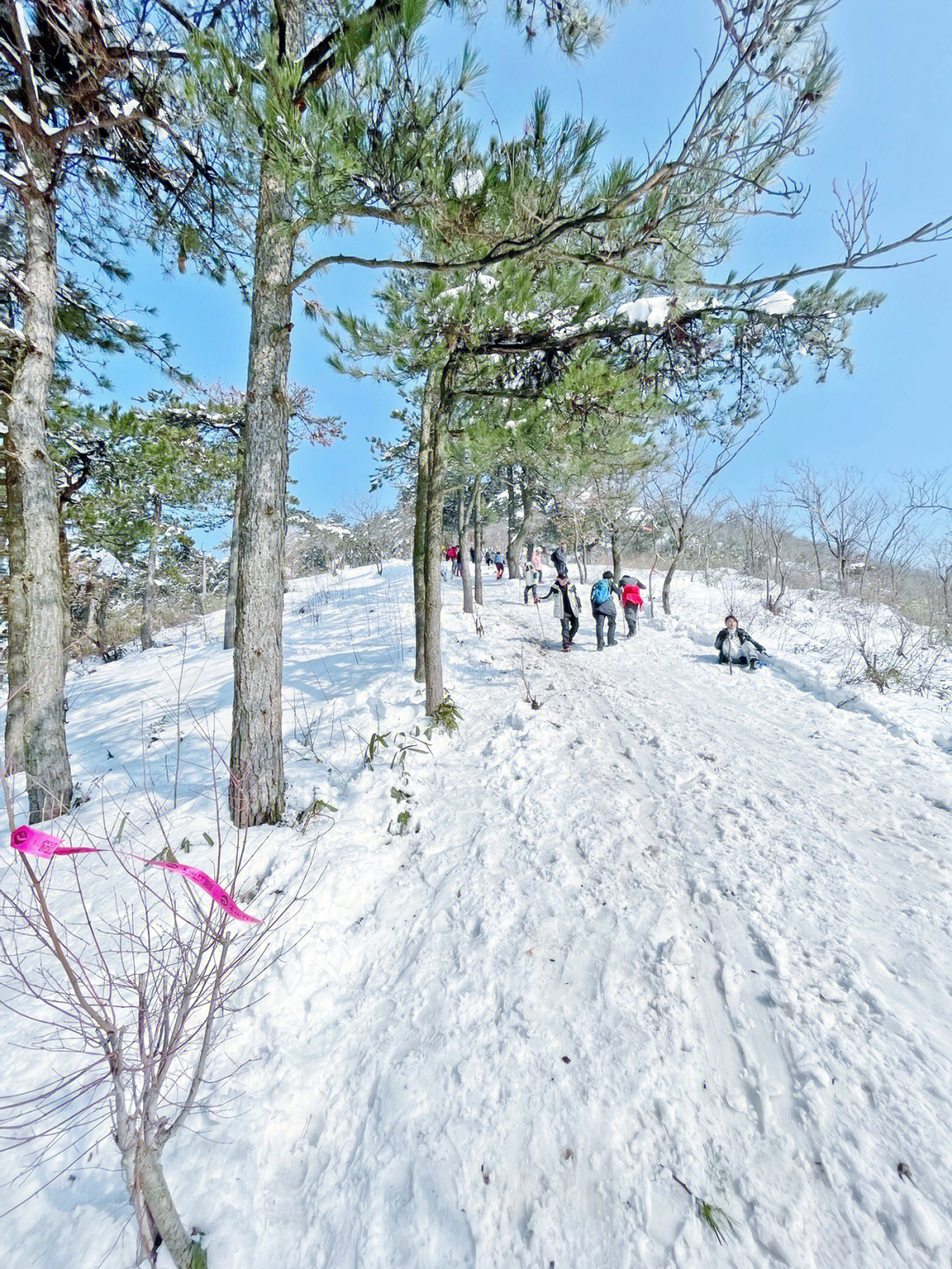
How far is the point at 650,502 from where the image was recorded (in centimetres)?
1508

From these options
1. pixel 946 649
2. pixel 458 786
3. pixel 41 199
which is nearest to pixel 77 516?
pixel 41 199

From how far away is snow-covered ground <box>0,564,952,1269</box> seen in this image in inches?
57.2

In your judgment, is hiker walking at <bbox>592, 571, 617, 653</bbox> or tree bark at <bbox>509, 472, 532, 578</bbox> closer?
hiker walking at <bbox>592, 571, 617, 653</bbox>

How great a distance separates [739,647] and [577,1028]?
7.92 m

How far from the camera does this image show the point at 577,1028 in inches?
Result: 80.5

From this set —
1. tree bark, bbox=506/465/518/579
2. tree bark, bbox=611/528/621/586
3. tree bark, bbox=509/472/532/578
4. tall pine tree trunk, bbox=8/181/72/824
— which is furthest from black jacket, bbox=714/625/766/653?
tall pine tree trunk, bbox=8/181/72/824

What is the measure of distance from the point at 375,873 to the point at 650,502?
15.1 meters

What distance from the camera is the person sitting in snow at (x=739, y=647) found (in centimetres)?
815

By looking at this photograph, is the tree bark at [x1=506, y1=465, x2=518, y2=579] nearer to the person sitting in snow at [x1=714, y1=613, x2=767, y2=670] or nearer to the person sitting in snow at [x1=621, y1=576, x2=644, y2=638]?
the person sitting in snow at [x1=621, y1=576, x2=644, y2=638]

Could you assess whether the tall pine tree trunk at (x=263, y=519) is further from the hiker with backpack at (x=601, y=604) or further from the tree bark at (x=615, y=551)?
the tree bark at (x=615, y=551)

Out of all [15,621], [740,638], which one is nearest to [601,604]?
[740,638]

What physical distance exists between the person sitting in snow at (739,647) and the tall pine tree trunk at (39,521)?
31.2 feet

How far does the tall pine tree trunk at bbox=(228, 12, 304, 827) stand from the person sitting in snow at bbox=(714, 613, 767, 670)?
25.6 feet

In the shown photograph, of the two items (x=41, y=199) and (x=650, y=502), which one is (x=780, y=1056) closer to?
(x=41, y=199)
